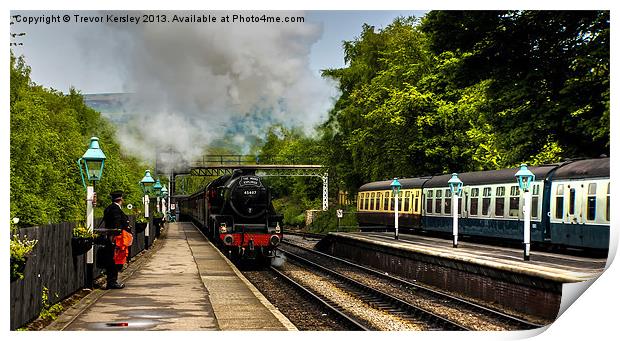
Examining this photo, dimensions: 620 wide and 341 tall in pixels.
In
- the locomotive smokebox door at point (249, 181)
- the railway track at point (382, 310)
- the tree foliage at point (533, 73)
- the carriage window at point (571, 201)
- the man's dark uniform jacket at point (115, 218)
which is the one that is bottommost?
the railway track at point (382, 310)

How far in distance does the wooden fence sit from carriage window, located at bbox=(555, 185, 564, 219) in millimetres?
12772

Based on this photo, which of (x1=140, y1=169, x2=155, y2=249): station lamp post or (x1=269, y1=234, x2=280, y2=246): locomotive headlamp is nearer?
(x1=269, y1=234, x2=280, y2=246): locomotive headlamp

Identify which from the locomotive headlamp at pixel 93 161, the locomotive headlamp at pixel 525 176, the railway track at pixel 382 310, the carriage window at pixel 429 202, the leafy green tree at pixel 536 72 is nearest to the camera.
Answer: the locomotive headlamp at pixel 93 161

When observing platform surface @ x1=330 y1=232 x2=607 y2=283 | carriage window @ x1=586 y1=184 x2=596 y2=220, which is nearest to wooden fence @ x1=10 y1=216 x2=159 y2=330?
platform surface @ x1=330 y1=232 x2=607 y2=283

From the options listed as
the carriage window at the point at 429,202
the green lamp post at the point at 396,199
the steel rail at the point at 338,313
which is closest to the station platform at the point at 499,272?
the green lamp post at the point at 396,199

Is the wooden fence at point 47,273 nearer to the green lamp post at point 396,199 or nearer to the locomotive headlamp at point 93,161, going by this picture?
the locomotive headlamp at point 93,161

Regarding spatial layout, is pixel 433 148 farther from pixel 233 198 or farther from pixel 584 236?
pixel 584 236

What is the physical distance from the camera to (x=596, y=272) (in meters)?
16.5

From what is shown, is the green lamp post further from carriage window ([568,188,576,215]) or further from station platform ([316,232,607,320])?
carriage window ([568,188,576,215])

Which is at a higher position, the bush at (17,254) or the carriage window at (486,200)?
the carriage window at (486,200)

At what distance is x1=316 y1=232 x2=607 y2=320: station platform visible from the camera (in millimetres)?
15418

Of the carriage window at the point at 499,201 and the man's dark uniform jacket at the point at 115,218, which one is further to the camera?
the carriage window at the point at 499,201

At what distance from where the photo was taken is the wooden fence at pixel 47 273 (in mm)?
11624
